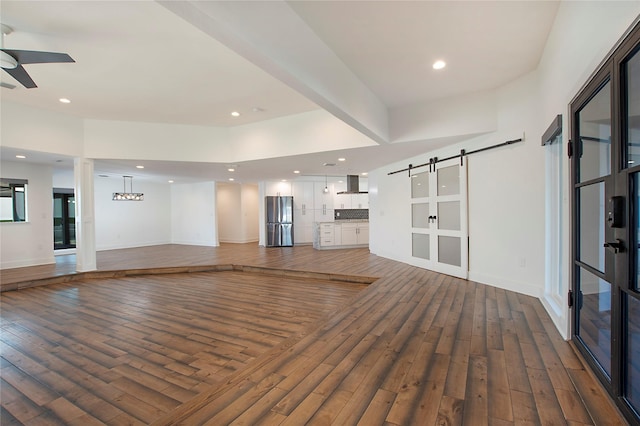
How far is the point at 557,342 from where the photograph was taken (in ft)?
8.14

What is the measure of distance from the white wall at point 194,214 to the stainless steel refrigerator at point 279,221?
2.05 m

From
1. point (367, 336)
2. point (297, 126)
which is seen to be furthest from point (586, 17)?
point (297, 126)

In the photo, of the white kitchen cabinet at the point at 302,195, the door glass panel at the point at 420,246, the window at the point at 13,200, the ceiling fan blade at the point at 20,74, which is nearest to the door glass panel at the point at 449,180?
the door glass panel at the point at 420,246

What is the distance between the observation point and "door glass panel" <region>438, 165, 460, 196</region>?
509 centimetres

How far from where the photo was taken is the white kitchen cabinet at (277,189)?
33.6 feet

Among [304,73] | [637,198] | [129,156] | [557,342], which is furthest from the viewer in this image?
[129,156]

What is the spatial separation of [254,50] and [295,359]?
2397 mm

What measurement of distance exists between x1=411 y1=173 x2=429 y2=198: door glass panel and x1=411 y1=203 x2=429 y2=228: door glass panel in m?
0.21

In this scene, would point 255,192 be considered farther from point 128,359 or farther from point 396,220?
point 128,359

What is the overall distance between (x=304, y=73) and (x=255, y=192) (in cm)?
993

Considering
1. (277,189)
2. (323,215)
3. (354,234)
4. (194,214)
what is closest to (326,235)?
(354,234)

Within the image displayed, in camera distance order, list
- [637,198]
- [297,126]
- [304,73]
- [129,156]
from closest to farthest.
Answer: [637,198] → [304,73] → [297,126] → [129,156]

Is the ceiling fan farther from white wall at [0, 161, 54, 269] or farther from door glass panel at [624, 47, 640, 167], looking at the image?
white wall at [0, 161, 54, 269]

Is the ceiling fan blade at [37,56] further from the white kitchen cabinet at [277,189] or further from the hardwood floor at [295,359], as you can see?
the white kitchen cabinet at [277,189]
